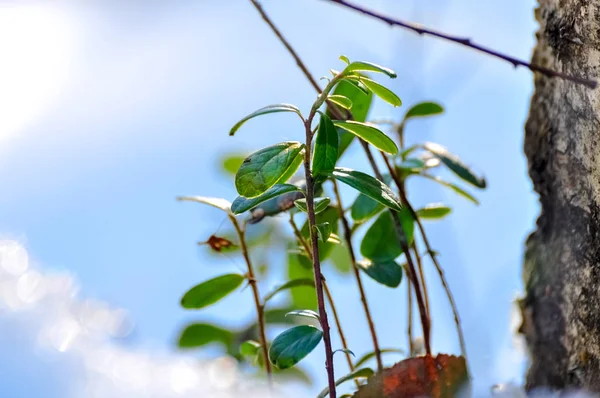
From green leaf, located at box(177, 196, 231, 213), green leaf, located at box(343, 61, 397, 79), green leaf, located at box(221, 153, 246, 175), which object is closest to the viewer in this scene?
green leaf, located at box(343, 61, 397, 79)

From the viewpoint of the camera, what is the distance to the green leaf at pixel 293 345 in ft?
1.73

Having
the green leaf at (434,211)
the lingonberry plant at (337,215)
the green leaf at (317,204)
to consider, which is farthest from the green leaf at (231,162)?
the green leaf at (317,204)

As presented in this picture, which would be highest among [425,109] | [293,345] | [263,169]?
[425,109]

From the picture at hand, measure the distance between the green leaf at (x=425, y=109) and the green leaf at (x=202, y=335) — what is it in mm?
350

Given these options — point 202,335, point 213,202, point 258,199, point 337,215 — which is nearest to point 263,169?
point 258,199

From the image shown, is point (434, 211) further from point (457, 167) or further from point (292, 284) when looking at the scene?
point (292, 284)

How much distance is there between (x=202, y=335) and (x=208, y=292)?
0.68ft

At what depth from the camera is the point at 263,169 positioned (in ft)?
1.68

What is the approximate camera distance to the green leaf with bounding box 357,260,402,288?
0.66 m

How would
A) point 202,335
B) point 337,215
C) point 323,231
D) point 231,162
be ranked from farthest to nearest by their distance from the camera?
point 231,162
point 202,335
point 337,215
point 323,231

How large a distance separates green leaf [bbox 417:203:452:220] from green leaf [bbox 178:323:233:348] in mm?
296

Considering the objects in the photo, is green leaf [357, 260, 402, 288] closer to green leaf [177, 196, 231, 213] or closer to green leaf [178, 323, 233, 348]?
green leaf [177, 196, 231, 213]

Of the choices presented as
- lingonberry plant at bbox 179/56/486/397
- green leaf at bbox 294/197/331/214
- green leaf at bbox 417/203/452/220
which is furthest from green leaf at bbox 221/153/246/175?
green leaf at bbox 294/197/331/214

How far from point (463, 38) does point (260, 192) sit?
19 centimetres
